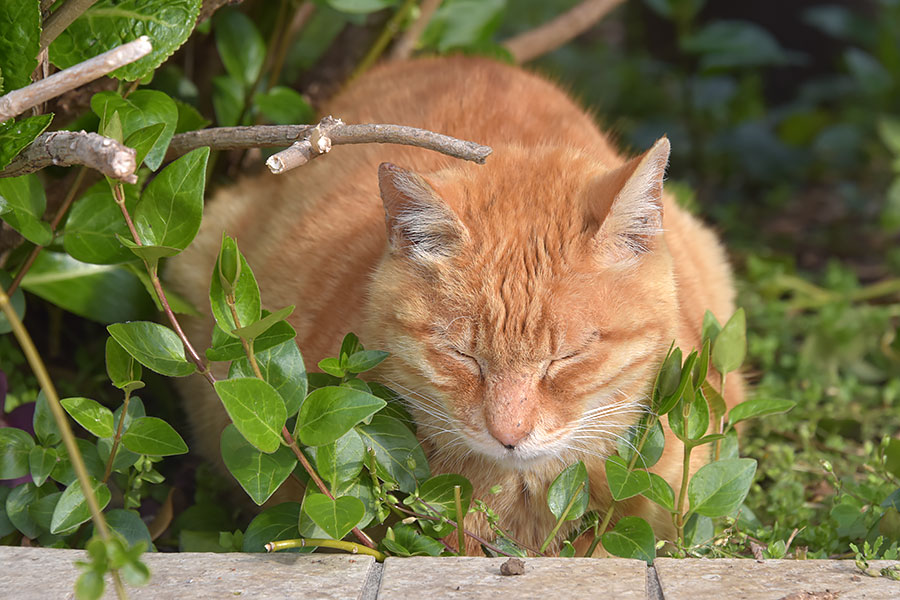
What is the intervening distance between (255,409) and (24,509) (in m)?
0.67

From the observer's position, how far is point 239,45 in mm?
3016

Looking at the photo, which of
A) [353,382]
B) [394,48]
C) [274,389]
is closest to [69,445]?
[274,389]

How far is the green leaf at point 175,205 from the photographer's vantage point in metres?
1.88

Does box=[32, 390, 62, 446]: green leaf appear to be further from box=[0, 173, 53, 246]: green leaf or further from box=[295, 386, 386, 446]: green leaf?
box=[295, 386, 386, 446]: green leaf

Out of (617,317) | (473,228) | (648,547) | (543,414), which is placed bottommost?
(648,547)

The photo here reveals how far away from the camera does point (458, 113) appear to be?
8.57ft

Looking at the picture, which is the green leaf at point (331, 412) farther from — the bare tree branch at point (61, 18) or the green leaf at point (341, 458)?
the bare tree branch at point (61, 18)

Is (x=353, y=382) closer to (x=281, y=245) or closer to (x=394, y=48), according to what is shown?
(x=281, y=245)

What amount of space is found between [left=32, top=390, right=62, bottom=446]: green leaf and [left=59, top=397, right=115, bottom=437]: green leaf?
122mm

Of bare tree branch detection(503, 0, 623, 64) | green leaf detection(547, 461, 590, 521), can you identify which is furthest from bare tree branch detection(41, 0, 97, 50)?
bare tree branch detection(503, 0, 623, 64)

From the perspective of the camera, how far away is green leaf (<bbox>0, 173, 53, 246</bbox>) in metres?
2.08

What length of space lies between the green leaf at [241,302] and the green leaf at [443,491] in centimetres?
50

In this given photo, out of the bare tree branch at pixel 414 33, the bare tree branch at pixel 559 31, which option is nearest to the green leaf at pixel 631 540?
the bare tree branch at pixel 414 33

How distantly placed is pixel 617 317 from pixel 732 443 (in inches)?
19.4
